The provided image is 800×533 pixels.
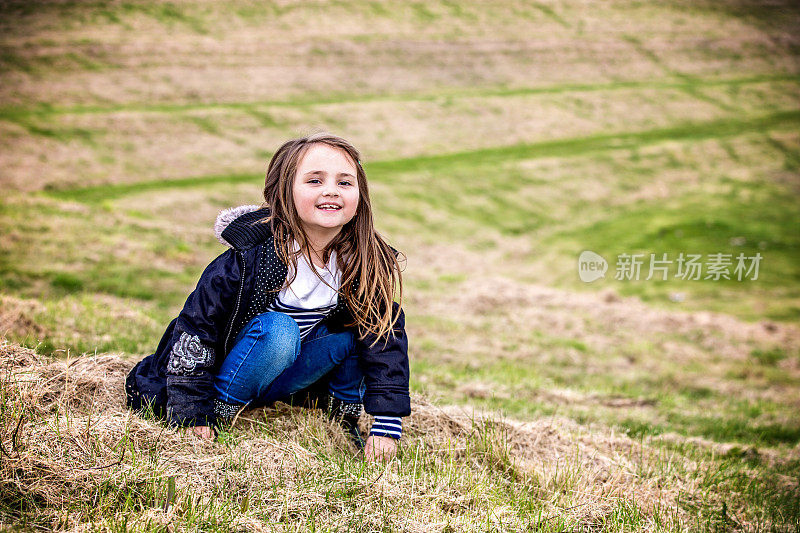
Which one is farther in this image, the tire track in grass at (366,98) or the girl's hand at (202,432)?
the tire track in grass at (366,98)

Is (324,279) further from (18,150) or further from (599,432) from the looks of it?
(18,150)

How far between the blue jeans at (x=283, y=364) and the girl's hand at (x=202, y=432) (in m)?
0.25

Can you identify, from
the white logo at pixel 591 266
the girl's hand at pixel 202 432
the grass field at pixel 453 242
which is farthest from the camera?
the white logo at pixel 591 266

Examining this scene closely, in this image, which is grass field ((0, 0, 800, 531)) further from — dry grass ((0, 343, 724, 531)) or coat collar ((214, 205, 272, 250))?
coat collar ((214, 205, 272, 250))

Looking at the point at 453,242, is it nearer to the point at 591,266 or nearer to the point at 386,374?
the point at 591,266

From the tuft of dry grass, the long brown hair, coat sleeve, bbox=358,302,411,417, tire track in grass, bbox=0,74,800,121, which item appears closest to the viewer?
the tuft of dry grass

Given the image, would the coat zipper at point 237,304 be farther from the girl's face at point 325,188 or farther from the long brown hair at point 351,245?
the girl's face at point 325,188

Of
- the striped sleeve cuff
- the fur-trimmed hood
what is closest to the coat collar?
the fur-trimmed hood

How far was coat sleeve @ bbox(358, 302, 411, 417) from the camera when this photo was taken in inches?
128

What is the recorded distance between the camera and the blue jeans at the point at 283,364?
320 cm

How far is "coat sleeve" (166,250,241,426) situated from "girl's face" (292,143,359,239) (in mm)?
497

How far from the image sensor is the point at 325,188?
3.31m

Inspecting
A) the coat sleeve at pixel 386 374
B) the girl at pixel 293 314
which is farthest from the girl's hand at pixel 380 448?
the coat sleeve at pixel 386 374

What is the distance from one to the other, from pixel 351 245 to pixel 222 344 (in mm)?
906
